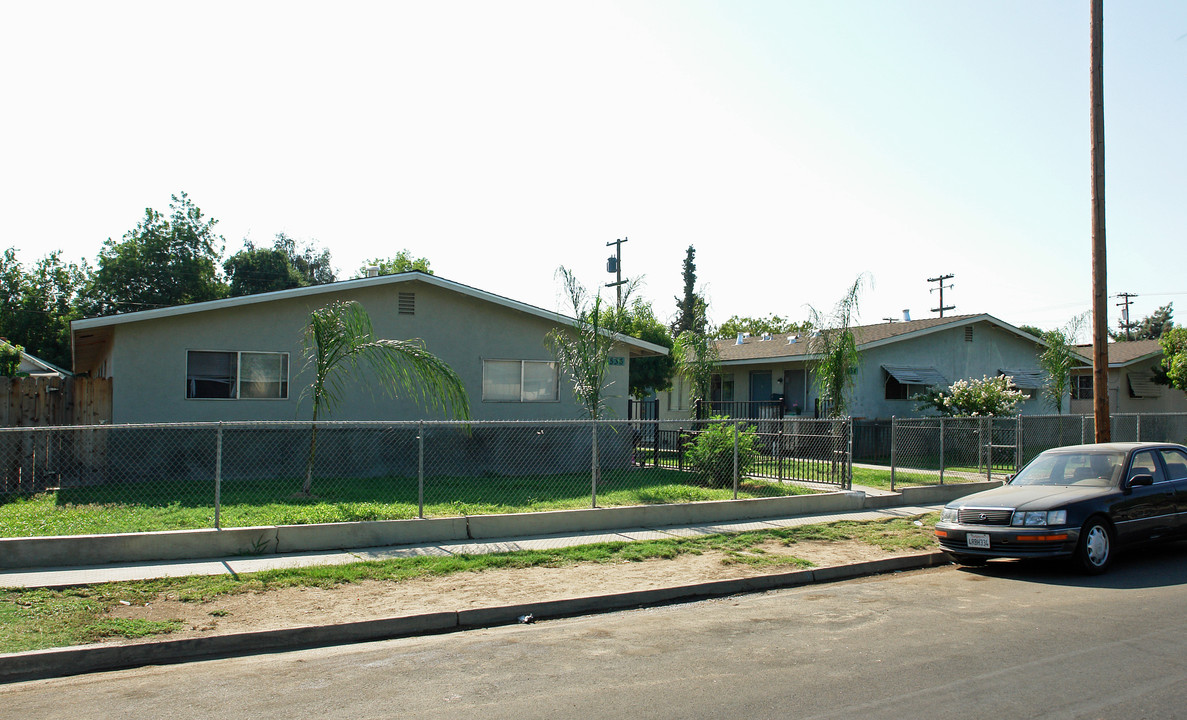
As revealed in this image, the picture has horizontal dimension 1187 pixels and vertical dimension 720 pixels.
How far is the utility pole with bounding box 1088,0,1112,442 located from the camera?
13578 millimetres

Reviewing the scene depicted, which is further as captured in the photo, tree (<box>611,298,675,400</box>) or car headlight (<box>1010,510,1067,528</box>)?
tree (<box>611,298,675,400</box>)

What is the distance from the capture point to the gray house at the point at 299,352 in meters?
14.4

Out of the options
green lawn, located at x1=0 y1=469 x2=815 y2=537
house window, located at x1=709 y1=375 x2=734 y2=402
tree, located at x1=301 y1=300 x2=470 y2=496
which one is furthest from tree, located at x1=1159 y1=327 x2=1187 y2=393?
tree, located at x1=301 y1=300 x2=470 y2=496

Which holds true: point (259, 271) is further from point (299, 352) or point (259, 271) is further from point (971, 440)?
point (971, 440)

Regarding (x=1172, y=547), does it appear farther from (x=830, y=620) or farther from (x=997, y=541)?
(x=830, y=620)

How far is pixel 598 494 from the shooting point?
12961 mm

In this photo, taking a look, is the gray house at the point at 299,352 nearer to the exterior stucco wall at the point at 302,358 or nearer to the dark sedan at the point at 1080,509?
the exterior stucco wall at the point at 302,358

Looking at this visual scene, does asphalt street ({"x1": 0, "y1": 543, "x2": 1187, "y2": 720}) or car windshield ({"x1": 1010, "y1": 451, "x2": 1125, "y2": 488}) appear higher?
car windshield ({"x1": 1010, "y1": 451, "x2": 1125, "y2": 488})

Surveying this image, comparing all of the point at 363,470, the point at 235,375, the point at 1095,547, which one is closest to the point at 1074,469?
the point at 1095,547

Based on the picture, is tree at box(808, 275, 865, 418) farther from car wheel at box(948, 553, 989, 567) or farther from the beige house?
the beige house

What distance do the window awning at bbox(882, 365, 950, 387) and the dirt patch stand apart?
49.9 ft

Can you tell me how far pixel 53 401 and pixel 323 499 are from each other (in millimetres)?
6523

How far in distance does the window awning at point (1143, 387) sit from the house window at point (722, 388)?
52.5ft

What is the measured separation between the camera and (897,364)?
2425 centimetres
